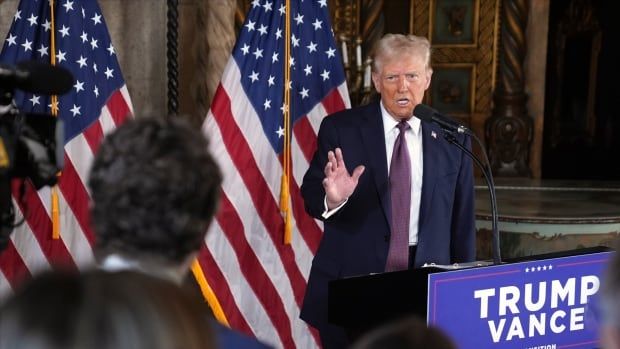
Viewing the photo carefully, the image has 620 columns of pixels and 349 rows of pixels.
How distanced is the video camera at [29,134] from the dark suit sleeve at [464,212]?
149 centimetres

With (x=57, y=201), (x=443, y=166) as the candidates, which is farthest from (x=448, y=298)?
(x=57, y=201)

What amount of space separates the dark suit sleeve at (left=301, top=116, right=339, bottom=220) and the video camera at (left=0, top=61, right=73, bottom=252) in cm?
109

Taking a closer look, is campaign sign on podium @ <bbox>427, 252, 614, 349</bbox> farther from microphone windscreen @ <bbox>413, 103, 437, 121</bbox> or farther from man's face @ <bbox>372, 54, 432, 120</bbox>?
man's face @ <bbox>372, 54, 432, 120</bbox>

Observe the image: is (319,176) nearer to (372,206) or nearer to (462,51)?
(372,206)

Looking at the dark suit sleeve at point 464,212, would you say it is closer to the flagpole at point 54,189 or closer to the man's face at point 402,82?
the man's face at point 402,82

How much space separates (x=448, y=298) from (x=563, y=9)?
22.7 feet

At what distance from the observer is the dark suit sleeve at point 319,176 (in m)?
2.72

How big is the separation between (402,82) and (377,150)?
0.77 feet

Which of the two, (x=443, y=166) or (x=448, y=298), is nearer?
(x=448, y=298)

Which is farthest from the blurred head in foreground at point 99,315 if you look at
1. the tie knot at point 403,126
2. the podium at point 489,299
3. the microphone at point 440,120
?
the tie knot at point 403,126

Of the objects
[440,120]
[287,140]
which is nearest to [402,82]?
[440,120]

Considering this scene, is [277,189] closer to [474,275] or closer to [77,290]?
[474,275]

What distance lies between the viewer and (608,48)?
883 cm

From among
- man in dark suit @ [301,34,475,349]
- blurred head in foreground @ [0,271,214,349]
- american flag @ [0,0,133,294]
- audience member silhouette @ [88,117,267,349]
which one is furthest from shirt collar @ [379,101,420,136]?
blurred head in foreground @ [0,271,214,349]
